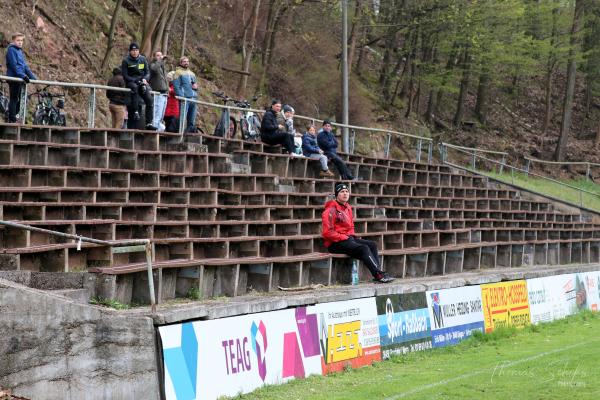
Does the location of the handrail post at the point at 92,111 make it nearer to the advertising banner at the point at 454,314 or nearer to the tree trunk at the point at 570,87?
the advertising banner at the point at 454,314

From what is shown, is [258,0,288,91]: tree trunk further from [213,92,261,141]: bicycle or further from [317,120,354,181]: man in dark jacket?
[213,92,261,141]: bicycle

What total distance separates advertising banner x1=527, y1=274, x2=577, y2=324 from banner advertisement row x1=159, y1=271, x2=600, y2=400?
0.02 meters

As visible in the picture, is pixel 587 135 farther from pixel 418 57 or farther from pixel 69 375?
pixel 69 375

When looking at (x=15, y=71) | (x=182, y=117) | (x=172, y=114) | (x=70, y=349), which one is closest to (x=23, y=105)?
(x=15, y=71)

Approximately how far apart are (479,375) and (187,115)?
9807 mm

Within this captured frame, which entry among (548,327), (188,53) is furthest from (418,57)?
(548,327)

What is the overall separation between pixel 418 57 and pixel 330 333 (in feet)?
121

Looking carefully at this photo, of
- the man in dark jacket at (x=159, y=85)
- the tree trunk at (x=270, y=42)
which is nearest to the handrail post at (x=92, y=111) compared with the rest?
the man in dark jacket at (x=159, y=85)

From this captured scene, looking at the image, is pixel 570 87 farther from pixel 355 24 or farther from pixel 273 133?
pixel 273 133

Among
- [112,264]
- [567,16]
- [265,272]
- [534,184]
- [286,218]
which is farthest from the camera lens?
[567,16]

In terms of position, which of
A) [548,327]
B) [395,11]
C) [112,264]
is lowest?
[548,327]

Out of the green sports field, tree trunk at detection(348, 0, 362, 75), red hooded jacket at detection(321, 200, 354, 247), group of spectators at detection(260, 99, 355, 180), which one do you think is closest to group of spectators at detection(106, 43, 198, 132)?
group of spectators at detection(260, 99, 355, 180)

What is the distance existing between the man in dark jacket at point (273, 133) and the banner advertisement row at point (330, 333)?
5.83 metres

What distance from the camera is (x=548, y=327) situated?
66.7ft
